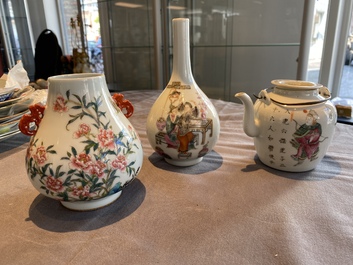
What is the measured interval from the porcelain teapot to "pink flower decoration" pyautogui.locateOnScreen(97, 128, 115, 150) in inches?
10.9

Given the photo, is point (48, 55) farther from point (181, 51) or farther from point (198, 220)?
point (198, 220)

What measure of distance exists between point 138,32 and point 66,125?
81.2 inches

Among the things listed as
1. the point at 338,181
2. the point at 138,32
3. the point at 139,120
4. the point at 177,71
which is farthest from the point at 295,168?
the point at 138,32

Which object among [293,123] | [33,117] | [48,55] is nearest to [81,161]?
[33,117]

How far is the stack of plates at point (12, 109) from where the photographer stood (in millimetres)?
660

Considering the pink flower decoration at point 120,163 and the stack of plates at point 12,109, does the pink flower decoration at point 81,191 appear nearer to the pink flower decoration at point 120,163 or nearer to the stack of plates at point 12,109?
the pink flower decoration at point 120,163

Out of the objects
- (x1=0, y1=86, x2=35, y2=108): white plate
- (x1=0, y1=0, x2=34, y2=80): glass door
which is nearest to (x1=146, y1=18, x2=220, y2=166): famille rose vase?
(x1=0, y1=86, x2=35, y2=108): white plate

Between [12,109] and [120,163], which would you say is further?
[12,109]

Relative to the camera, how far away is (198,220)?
398 millimetres

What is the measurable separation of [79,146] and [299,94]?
397 mm

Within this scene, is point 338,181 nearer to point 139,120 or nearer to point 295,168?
point 295,168

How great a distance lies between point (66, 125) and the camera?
0.38m

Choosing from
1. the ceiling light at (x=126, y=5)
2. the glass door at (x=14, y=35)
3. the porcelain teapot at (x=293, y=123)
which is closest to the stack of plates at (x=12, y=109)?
the porcelain teapot at (x=293, y=123)

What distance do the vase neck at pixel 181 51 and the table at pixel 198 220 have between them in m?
0.19
